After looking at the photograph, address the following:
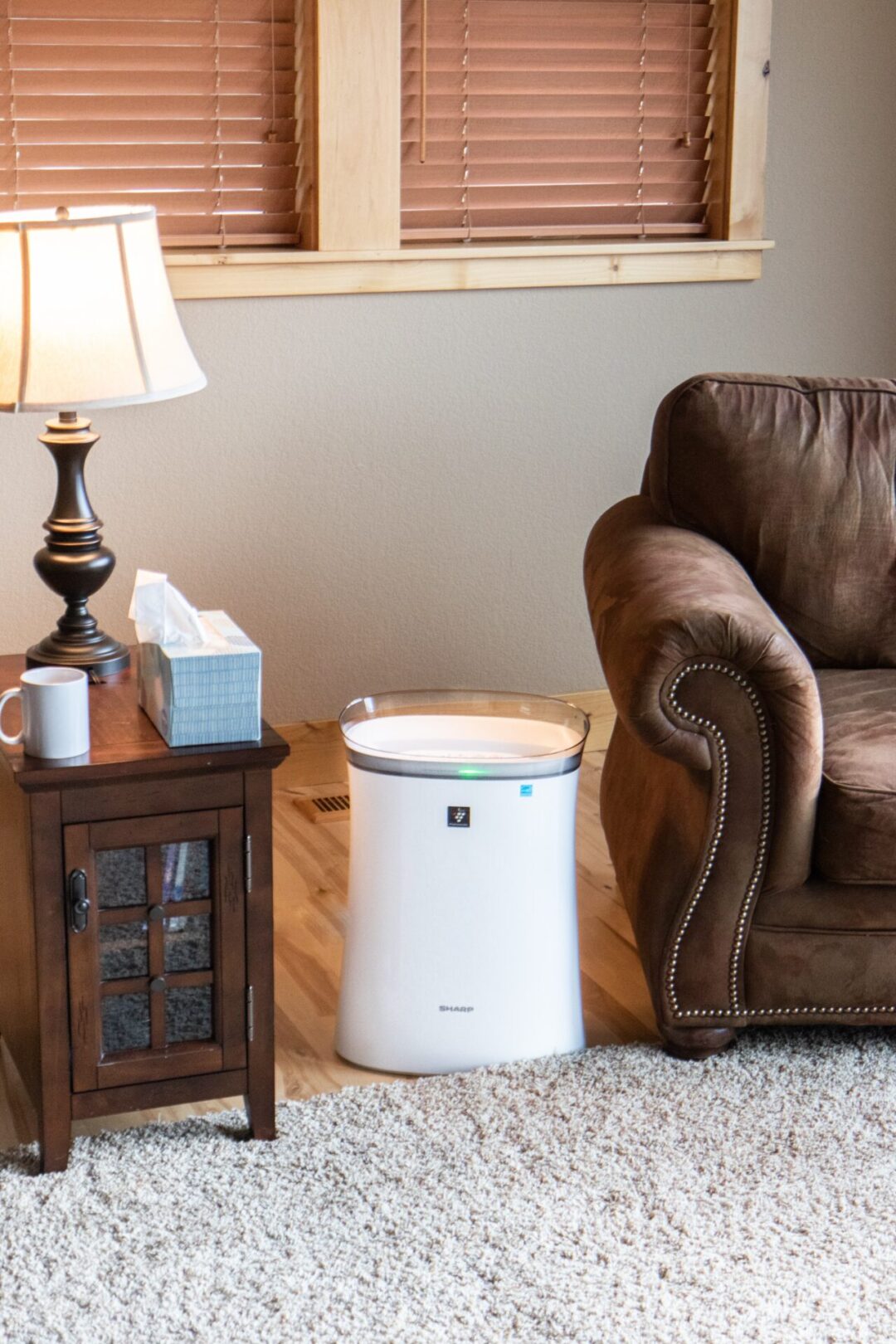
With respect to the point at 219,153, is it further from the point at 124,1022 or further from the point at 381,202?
the point at 124,1022

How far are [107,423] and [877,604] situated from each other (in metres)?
1.45

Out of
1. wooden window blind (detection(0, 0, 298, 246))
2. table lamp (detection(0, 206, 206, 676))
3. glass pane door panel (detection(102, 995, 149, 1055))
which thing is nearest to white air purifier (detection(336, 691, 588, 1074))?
glass pane door panel (detection(102, 995, 149, 1055))

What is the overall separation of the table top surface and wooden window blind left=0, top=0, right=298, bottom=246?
1.27m

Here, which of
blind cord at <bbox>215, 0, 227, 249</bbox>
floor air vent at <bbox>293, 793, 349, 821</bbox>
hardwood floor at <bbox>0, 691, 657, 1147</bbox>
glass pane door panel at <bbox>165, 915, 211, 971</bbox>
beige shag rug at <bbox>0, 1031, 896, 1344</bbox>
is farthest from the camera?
floor air vent at <bbox>293, 793, 349, 821</bbox>

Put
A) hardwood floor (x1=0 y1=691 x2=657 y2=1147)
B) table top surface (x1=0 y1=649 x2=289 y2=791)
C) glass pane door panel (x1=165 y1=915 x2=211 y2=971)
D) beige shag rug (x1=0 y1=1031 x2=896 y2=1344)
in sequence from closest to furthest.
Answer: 1. beige shag rug (x1=0 y1=1031 x2=896 y2=1344)
2. table top surface (x1=0 y1=649 x2=289 y2=791)
3. glass pane door panel (x1=165 y1=915 x2=211 y2=971)
4. hardwood floor (x1=0 y1=691 x2=657 y2=1147)

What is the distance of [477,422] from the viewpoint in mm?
3217

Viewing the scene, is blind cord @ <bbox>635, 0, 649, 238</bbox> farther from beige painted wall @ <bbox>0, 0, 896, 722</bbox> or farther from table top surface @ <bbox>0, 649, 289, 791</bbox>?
table top surface @ <bbox>0, 649, 289, 791</bbox>

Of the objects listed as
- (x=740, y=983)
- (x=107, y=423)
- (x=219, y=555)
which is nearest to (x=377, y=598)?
(x=219, y=555)

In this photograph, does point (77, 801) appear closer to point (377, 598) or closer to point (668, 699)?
point (668, 699)

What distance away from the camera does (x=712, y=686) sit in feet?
6.67

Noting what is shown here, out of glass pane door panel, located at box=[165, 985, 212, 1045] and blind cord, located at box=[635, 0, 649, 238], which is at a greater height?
blind cord, located at box=[635, 0, 649, 238]

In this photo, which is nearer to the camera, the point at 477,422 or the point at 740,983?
the point at 740,983

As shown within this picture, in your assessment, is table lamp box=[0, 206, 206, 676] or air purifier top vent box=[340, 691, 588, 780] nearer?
table lamp box=[0, 206, 206, 676]

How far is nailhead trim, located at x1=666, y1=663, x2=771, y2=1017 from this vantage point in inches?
80.1
